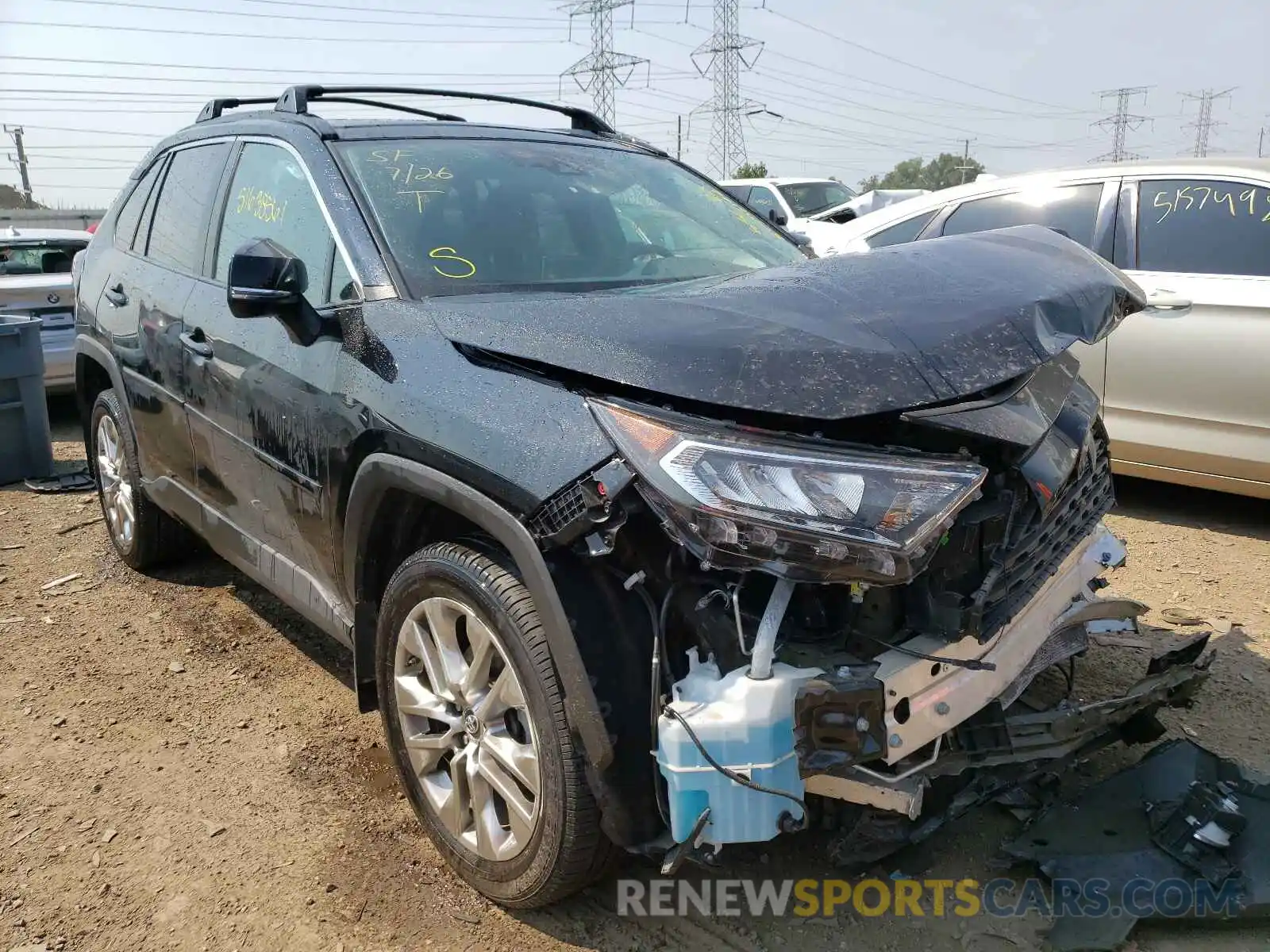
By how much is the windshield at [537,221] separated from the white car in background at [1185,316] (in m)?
2.27

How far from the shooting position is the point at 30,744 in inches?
132

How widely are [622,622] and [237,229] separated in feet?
7.34

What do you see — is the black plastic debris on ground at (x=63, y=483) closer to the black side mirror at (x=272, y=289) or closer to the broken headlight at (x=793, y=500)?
the black side mirror at (x=272, y=289)

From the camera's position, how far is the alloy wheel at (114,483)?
4.63 meters

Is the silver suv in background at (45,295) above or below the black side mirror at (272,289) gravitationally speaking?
below

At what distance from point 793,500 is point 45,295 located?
7.46 meters

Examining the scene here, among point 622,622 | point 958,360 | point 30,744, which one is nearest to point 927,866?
point 622,622

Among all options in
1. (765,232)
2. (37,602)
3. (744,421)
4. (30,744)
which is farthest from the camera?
(37,602)

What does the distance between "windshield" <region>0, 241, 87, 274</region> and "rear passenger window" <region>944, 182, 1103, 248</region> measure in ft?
21.4

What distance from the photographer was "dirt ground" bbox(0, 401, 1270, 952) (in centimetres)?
243

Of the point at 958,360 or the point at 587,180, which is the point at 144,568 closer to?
the point at 587,180

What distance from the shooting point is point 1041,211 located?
5328 mm

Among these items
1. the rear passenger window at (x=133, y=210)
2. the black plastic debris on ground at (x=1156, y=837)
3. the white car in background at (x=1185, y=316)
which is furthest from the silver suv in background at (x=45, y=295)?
the black plastic debris on ground at (x=1156, y=837)

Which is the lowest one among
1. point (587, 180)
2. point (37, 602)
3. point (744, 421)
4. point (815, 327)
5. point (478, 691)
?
point (37, 602)
